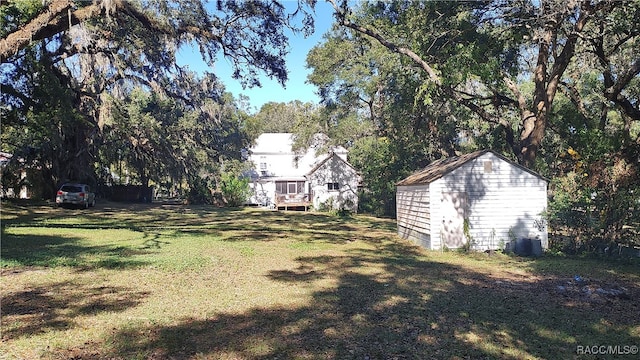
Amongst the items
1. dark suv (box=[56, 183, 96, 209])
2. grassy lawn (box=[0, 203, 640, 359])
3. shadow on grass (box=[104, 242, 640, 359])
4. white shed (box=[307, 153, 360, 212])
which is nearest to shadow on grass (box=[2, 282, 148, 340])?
grassy lawn (box=[0, 203, 640, 359])

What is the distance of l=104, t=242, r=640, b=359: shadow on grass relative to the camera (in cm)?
523

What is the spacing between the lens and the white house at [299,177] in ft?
123

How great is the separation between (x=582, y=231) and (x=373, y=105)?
19714mm

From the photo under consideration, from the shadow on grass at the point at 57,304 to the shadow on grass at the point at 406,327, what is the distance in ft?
3.75

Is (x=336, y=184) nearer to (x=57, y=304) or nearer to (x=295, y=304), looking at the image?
(x=295, y=304)

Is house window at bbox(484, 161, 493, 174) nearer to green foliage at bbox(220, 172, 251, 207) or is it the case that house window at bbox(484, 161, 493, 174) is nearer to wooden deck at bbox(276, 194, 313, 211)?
wooden deck at bbox(276, 194, 313, 211)

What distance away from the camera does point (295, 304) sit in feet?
24.0

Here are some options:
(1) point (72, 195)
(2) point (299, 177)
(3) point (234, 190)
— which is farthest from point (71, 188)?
(2) point (299, 177)

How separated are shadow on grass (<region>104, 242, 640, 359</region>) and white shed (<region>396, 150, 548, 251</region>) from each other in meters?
5.62

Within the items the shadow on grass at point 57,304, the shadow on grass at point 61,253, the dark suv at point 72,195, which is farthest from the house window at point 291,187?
the shadow on grass at point 57,304

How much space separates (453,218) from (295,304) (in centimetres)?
914

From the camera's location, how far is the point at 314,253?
1347cm

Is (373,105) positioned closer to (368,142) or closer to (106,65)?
(368,142)

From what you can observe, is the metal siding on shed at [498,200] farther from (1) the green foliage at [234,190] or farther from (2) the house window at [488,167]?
(1) the green foliage at [234,190]
